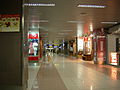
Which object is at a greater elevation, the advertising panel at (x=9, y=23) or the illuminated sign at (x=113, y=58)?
the advertising panel at (x=9, y=23)

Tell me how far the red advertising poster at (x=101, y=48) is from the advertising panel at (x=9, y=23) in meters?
11.6

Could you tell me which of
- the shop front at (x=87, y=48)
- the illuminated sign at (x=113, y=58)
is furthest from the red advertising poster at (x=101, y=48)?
the shop front at (x=87, y=48)

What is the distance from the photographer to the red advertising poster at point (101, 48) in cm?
1486

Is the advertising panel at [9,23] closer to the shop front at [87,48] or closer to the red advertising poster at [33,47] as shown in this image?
the red advertising poster at [33,47]

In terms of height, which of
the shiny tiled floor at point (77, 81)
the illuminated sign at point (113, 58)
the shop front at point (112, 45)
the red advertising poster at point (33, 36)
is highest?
the red advertising poster at point (33, 36)

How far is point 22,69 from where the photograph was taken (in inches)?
173

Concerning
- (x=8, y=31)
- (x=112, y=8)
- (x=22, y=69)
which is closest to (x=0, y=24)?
(x=8, y=31)

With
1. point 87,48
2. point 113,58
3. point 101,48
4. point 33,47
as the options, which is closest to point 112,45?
point 101,48

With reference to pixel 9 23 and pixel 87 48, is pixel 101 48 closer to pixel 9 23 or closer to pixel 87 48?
pixel 87 48

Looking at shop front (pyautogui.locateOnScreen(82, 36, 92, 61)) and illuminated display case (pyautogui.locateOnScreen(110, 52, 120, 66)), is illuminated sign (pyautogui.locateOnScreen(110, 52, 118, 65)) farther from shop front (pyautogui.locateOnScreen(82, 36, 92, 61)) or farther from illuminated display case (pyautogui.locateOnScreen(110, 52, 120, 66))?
shop front (pyautogui.locateOnScreen(82, 36, 92, 61))

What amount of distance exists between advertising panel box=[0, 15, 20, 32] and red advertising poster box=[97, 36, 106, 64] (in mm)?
11573

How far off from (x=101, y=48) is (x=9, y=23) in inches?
464

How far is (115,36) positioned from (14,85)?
11.8 metres

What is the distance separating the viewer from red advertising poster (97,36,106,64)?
14859 mm
